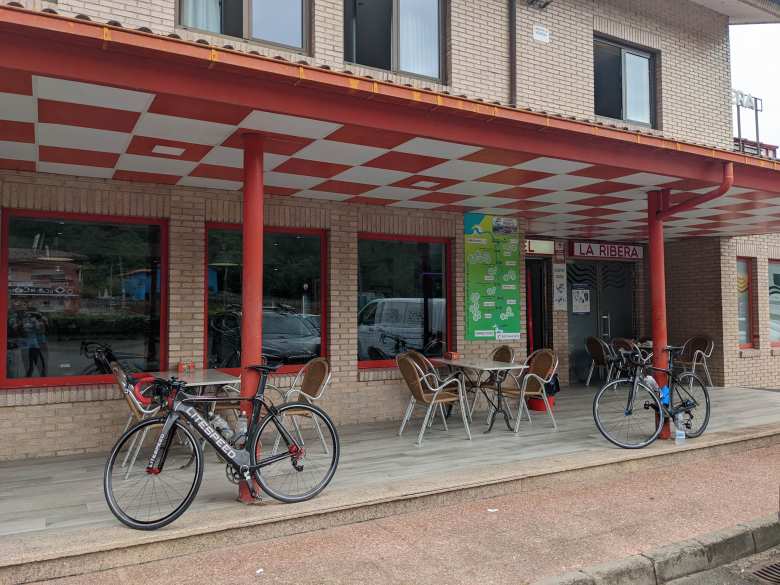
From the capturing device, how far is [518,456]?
6121 millimetres

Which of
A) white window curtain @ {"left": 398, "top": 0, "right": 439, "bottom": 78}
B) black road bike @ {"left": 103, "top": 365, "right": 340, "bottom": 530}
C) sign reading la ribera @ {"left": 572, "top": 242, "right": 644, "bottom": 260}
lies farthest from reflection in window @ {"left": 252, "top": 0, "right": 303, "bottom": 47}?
sign reading la ribera @ {"left": 572, "top": 242, "right": 644, "bottom": 260}

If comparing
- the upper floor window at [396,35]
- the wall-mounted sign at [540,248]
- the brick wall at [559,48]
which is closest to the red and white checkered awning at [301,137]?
the brick wall at [559,48]

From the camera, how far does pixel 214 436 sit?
174 inches

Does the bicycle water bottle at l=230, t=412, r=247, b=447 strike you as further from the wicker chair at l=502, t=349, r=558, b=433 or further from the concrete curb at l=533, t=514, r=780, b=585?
the wicker chair at l=502, t=349, r=558, b=433

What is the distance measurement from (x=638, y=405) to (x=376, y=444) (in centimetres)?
286

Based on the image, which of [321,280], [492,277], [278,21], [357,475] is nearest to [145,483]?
[357,475]

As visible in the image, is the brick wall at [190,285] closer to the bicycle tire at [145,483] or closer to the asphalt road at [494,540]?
the bicycle tire at [145,483]

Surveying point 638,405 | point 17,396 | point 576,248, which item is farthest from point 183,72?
point 576,248

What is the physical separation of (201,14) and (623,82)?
6.78 meters

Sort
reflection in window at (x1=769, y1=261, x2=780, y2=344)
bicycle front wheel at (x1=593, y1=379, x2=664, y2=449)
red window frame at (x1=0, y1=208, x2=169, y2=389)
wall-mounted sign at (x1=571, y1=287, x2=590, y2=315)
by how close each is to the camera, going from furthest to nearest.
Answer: reflection in window at (x1=769, y1=261, x2=780, y2=344), wall-mounted sign at (x1=571, y1=287, x2=590, y2=315), bicycle front wheel at (x1=593, y1=379, x2=664, y2=449), red window frame at (x1=0, y1=208, x2=169, y2=389)

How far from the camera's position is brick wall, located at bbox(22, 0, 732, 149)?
700 centimetres

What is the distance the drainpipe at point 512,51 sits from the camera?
887 cm

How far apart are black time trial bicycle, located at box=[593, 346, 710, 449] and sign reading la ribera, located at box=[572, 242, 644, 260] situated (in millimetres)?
4823

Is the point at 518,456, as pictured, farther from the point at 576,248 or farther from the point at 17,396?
the point at 576,248
